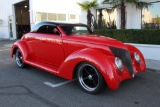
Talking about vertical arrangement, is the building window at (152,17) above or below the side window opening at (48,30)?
above

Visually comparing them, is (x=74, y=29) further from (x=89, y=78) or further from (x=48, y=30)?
(x=89, y=78)

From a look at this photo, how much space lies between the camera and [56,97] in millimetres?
4211

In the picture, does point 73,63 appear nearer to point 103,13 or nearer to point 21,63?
point 21,63

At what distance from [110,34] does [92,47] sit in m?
6.06

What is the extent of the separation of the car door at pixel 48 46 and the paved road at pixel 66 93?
544 millimetres

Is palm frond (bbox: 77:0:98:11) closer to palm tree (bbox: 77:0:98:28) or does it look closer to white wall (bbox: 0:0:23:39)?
palm tree (bbox: 77:0:98:28)

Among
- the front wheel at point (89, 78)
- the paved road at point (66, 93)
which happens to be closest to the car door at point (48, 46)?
the paved road at point (66, 93)

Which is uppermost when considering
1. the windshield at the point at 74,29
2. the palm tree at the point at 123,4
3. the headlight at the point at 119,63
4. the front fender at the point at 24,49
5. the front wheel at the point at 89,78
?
the palm tree at the point at 123,4

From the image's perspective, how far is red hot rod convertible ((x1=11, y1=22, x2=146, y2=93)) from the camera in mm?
4176

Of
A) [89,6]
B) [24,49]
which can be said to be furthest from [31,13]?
[24,49]

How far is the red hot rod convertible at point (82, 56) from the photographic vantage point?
13.7 feet

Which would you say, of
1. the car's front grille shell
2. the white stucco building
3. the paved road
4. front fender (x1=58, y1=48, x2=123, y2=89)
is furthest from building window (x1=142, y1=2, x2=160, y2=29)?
the white stucco building

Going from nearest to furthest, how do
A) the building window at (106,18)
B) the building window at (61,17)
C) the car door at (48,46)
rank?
the car door at (48,46), the building window at (106,18), the building window at (61,17)

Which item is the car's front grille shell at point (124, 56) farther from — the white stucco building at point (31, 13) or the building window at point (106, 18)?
the white stucco building at point (31, 13)
